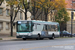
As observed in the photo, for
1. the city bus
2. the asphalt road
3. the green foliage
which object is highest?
the green foliage

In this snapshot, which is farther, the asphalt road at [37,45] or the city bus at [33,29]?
the city bus at [33,29]

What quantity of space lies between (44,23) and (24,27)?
4.20m

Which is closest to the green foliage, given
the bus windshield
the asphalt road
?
the bus windshield

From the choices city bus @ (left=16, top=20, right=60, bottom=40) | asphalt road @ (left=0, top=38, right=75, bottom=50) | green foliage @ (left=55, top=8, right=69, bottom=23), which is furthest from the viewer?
green foliage @ (left=55, top=8, right=69, bottom=23)

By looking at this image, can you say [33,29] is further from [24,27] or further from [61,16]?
[61,16]

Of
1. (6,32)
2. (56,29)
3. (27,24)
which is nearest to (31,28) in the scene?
(27,24)

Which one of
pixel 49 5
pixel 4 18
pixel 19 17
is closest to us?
pixel 49 5

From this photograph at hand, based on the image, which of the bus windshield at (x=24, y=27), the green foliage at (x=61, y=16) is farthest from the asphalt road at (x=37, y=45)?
the green foliage at (x=61, y=16)

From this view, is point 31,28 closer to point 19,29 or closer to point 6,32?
point 19,29

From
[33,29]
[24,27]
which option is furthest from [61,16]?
[24,27]

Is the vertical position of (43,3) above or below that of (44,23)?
above

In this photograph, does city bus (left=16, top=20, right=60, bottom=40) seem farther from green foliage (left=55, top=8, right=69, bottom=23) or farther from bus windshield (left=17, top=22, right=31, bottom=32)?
green foliage (left=55, top=8, right=69, bottom=23)

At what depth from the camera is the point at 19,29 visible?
90.5 feet

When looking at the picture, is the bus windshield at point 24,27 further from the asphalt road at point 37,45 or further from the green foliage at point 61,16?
the green foliage at point 61,16
